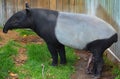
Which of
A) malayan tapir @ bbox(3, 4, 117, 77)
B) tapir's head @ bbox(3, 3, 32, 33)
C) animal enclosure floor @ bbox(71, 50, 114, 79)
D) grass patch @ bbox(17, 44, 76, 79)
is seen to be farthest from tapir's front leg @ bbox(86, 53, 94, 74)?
tapir's head @ bbox(3, 3, 32, 33)

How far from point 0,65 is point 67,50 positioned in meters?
1.87

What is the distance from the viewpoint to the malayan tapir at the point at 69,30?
27.7ft

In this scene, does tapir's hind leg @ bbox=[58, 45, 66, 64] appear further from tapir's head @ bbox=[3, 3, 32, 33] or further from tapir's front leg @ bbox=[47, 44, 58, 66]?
tapir's head @ bbox=[3, 3, 32, 33]

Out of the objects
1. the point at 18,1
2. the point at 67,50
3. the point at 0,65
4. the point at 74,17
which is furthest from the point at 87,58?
the point at 18,1

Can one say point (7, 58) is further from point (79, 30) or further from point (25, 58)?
point (79, 30)

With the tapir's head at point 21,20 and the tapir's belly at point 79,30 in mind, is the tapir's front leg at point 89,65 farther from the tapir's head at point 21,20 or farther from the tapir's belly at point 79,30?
the tapir's head at point 21,20

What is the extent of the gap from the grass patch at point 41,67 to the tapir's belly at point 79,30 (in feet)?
2.05

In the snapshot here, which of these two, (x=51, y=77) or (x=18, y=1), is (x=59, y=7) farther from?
(x=51, y=77)

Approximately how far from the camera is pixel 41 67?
914 centimetres

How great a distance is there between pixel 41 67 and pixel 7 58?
0.80m

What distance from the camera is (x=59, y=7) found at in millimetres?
11461

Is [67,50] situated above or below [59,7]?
below

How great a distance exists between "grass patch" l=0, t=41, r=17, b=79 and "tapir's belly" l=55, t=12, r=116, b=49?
1153 millimetres

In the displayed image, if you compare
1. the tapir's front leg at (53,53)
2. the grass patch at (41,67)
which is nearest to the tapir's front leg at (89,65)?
the grass patch at (41,67)
